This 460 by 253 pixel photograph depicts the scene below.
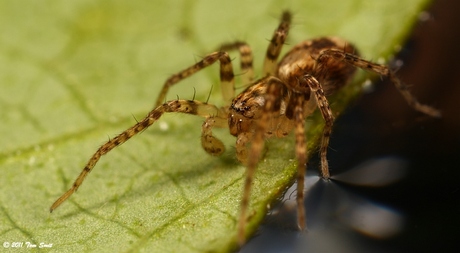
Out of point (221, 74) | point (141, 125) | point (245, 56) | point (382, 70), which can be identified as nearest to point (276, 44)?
point (245, 56)

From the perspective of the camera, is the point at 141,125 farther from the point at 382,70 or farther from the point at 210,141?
the point at 382,70

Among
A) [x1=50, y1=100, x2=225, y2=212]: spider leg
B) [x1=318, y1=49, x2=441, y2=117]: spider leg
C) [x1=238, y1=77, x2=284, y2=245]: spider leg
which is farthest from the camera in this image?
[x1=318, y1=49, x2=441, y2=117]: spider leg

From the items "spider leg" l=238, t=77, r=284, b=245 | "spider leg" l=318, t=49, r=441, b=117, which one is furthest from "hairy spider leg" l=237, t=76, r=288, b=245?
"spider leg" l=318, t=49, r=441, b=117

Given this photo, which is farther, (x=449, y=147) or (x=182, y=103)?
(x=182, y=103)

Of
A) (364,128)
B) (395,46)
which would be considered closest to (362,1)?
(395,46)

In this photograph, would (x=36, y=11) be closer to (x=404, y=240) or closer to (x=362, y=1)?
(x=362, y=1)

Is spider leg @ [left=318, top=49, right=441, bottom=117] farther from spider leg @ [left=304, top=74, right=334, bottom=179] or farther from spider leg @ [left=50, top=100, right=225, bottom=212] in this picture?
spider leg @ [left=50, top=100, right=225, bottom=212]

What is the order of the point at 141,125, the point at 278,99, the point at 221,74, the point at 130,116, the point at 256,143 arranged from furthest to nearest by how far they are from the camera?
the point at 130,116 → the point at 221,74 → the point at 141,125 → the point at 278,99 → the point at 256,143
